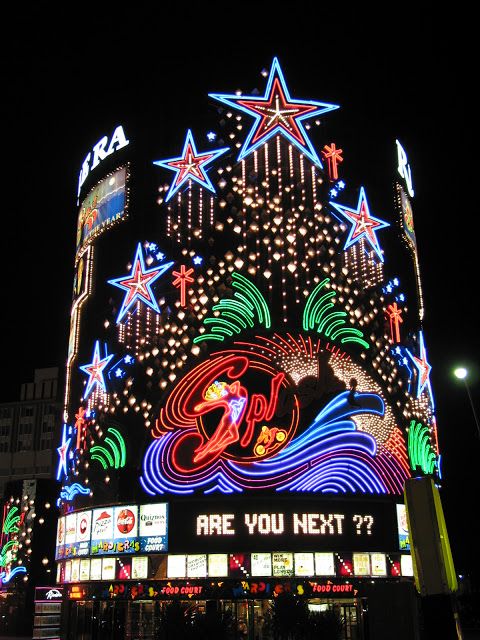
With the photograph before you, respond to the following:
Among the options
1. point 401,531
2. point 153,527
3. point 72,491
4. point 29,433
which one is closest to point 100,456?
point 72,491

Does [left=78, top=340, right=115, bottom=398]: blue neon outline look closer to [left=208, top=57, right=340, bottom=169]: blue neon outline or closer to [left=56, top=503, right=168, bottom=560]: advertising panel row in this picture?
[left=56, top=503, right=168, bottom=560]: advertising panel row

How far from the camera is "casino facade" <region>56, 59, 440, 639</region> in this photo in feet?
109

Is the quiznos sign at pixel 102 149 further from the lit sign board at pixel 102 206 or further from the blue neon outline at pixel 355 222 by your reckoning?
the blue neon outline at pixel 355 222

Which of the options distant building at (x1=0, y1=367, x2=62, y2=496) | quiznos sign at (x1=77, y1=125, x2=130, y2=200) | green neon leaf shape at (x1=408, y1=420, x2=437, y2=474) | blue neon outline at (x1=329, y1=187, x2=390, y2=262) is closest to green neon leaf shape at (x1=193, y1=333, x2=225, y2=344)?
blue neon outline at (x1=329, y1=187, x2=390, y2=262)

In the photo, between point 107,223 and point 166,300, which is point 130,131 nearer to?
point 107,223

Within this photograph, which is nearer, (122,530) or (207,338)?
(122,530)

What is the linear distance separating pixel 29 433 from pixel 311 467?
272 feet

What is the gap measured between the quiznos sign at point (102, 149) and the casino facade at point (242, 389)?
1578mm

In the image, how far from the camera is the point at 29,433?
109m

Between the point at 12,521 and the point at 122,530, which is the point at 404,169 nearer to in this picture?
the point at 122,530

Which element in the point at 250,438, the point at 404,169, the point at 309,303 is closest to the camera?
the point at 250,438

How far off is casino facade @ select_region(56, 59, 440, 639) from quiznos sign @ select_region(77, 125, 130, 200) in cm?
158

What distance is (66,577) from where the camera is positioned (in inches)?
1502

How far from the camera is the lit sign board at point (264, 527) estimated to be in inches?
1305
